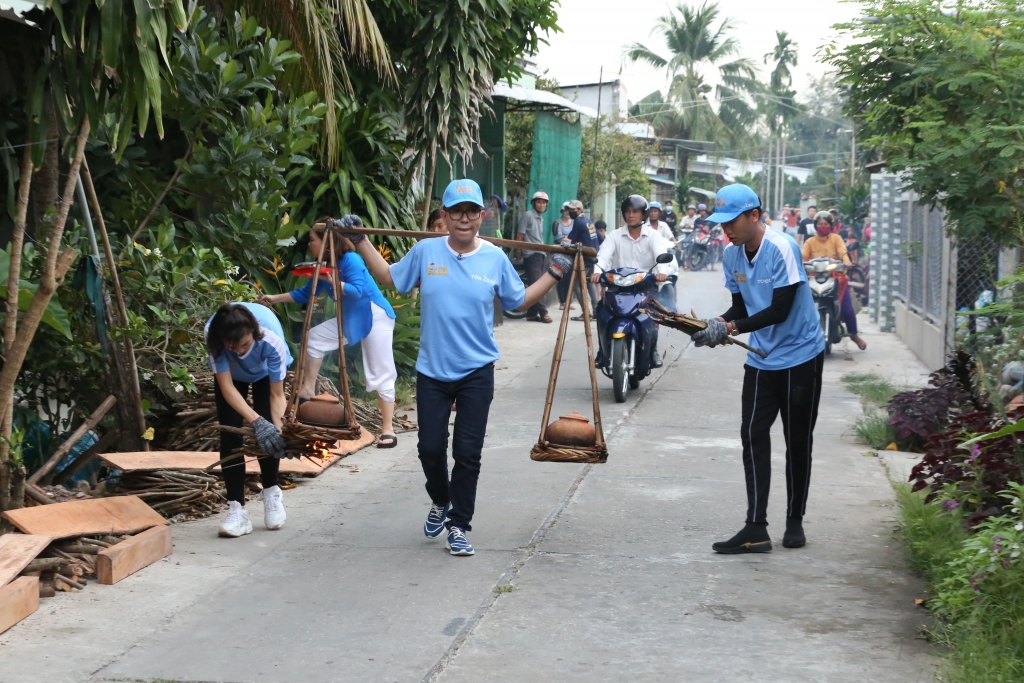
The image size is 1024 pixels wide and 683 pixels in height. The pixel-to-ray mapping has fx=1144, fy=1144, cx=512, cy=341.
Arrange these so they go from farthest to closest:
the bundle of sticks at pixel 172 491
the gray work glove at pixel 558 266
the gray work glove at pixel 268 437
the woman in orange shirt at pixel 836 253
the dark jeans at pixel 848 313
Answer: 1. the dark jeans at pixel 848 313
2. the woman in orange shirt at pixel 836 253
3. the bundle of sticks at pixel 172 491
4. the gray work glove at pixel 558 266
5. the gray work glove at pixel 268 437

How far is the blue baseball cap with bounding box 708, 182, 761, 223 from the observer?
18.7 ft

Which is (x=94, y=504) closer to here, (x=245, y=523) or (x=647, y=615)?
(x=245, y=523)

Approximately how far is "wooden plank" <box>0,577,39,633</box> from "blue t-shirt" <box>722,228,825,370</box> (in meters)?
3.61

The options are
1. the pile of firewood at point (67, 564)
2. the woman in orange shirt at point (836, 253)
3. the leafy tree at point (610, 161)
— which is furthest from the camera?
the leafy tree at point (610, 161)

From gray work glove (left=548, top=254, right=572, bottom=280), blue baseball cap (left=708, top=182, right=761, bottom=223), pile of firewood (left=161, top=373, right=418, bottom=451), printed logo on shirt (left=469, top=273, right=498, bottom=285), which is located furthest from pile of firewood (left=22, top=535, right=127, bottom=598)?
blue baseball cap (left=708, top=182, right=761, bottom=223)

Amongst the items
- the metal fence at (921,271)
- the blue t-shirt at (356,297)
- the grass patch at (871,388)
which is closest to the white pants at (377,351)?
the blue t-shirt at (356,297)

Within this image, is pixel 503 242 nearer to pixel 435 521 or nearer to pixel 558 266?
pixel 558 266

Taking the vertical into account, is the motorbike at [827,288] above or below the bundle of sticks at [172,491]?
above

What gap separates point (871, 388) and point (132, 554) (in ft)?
26.5

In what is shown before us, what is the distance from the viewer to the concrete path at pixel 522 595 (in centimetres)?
435

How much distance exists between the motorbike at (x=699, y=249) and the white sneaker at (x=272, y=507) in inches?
1120

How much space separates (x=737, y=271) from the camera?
19.6 ft

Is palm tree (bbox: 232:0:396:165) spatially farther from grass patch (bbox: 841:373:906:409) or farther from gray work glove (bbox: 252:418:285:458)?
grass patch (bbox: 841:373:906:409)

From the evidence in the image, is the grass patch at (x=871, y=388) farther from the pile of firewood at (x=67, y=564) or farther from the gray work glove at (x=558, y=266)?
the pile of firewood at (x=67, y=564)
